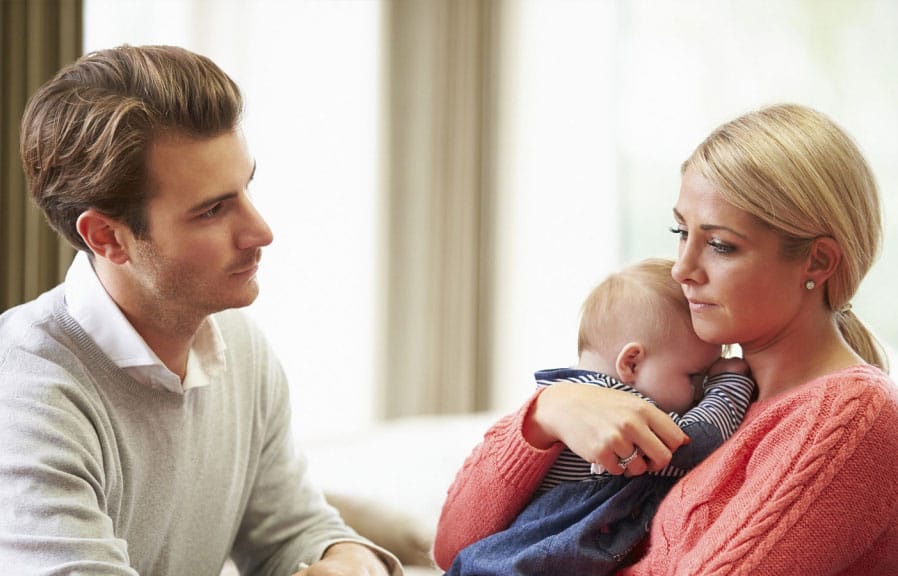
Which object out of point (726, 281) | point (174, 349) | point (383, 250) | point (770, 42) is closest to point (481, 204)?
point (383, 250)

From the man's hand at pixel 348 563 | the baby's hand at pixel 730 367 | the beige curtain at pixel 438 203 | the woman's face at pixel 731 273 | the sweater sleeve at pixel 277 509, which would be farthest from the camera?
the beige curtain at pixel 438 203

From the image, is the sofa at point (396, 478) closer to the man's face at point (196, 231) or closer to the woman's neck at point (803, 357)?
the man's face at point (196, 231)

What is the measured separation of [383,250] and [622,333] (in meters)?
2.79

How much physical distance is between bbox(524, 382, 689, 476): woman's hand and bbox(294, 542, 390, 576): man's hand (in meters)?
0.48

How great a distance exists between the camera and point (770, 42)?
358cm

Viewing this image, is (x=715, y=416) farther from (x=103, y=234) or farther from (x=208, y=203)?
(x=103, y=234)

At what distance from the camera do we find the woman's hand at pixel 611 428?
4.65 ft

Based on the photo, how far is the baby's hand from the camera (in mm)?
1526

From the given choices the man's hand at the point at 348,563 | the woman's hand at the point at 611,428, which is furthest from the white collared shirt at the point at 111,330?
the woman's hand at the point at 611,428

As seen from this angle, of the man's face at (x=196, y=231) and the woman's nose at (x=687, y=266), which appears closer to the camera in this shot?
the woman's nose at (x=687, y=266)

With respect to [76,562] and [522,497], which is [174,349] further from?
[522,497]

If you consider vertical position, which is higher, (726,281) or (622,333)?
(726,281)

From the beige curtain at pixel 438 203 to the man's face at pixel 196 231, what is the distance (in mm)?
2595

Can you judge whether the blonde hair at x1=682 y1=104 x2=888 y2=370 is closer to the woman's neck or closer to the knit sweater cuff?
the woman's neck
